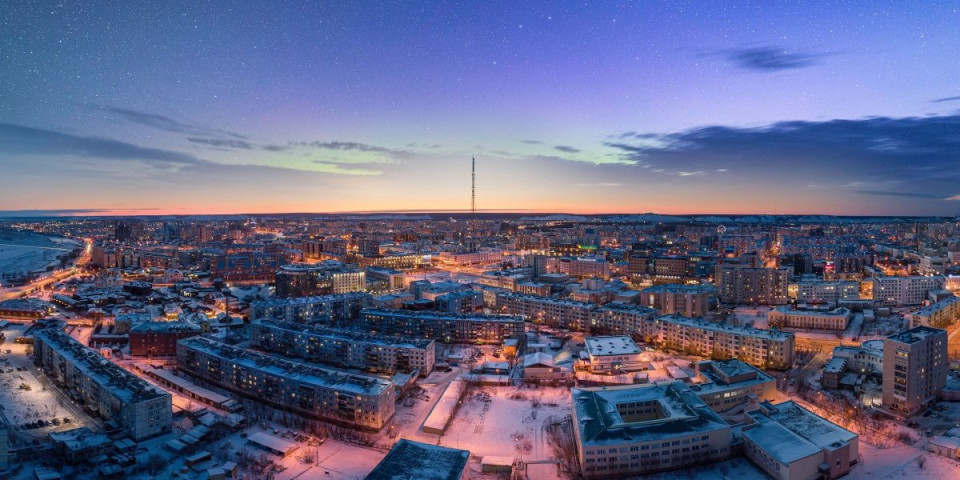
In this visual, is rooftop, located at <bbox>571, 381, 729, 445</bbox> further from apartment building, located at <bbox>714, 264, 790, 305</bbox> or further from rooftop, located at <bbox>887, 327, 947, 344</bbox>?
apartment building, located at <bbox>714, 264, 790, 305</bbox>

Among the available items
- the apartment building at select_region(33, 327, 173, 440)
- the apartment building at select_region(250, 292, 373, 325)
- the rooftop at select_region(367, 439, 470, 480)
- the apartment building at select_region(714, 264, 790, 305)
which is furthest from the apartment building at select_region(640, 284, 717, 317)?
the apartment building at select_region(33, 327, 173, 440)

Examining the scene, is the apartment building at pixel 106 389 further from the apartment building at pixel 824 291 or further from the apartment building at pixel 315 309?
the apartment building at pixel 824 291

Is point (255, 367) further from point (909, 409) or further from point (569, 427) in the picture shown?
point (909, 409)

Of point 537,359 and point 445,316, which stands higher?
point 445,316

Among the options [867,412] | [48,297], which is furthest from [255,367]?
[48,297]

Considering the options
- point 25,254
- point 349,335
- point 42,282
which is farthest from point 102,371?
point 25,254

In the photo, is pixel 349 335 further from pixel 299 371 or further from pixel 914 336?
pixel 914 336
